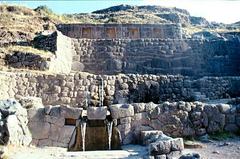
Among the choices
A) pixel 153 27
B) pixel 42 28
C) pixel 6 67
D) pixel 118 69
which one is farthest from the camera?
pixel 42 28

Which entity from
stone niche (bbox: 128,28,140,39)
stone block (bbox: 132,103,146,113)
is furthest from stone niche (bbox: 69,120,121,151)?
stone niche (bbox: 128,28,140,39)

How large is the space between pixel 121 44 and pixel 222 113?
956cm

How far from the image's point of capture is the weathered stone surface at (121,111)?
343 inches

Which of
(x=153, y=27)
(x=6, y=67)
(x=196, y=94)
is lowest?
(x=196, y=94)

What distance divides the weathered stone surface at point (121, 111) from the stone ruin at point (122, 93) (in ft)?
0.07

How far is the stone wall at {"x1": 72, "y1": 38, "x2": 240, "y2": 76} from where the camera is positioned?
58.1 feet

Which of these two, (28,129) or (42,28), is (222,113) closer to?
(28,129)

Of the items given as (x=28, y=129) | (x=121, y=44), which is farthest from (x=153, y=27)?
(x=28, y=129)

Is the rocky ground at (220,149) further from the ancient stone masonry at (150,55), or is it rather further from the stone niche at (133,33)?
the stone niche at (133,33)

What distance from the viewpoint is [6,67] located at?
14.7 m

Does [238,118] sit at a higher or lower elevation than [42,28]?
lower

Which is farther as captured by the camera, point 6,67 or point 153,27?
point 153,27

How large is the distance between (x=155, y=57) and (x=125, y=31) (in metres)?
5.00

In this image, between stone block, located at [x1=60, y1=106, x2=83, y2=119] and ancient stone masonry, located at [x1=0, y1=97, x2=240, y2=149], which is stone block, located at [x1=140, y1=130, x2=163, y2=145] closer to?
ancient stone masonry, located at [x1=0, y1=97, x2=240, y2=149]
